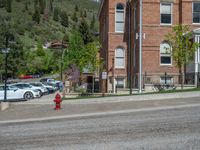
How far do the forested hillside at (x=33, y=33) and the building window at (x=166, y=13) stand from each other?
39.4m

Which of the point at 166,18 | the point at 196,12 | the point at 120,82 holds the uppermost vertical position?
the point at 196,12

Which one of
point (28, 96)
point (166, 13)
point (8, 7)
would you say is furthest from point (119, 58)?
point (8, 7)

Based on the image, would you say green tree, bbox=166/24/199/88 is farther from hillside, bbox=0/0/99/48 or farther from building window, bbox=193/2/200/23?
hillside, bbox=0/0/99/48

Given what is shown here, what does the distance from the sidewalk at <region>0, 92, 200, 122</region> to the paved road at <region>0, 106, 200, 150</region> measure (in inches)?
160

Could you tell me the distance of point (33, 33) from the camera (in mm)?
153750

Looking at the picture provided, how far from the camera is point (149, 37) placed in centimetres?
3553

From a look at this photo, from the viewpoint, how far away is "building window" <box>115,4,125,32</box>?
38.8 metres

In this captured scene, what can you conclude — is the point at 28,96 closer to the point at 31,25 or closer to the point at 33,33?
the point at 33,33

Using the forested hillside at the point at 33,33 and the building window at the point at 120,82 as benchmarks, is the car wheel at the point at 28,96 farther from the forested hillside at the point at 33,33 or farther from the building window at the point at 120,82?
the forested hillside at the point at 33,33

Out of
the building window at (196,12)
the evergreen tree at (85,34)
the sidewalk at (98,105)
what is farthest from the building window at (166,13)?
the evergreen tree at (85,34)

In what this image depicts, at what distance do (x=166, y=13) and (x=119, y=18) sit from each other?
4.73 m

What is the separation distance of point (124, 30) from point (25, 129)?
973 inches

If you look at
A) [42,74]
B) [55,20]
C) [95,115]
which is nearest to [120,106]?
[95,115]

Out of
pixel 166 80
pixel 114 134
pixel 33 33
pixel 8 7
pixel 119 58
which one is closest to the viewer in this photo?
pixel 114 134
